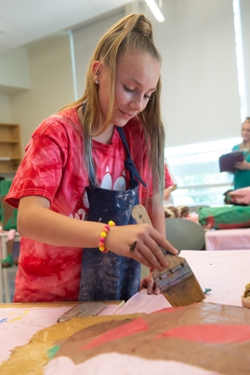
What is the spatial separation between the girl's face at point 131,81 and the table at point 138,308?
47cm

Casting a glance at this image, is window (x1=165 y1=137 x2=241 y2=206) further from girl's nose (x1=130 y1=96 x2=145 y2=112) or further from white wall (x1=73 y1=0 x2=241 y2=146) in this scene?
girl's nose (x1=130 y1=96 x2=145 y2=112)

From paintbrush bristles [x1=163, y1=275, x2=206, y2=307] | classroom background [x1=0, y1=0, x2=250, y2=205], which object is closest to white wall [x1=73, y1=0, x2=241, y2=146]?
classroom background [x1=0, y1=0, x2=250, y2=205]

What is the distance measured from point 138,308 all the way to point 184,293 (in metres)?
0.15

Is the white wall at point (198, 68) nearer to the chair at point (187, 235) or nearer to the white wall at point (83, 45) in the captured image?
the white wall at point (83, 45)

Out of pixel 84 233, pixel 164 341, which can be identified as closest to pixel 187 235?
pixel 84 233

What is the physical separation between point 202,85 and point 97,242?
377cm

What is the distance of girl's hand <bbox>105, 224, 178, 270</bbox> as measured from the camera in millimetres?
641

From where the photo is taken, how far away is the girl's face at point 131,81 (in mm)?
847

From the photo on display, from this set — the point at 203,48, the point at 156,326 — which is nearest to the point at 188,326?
the point at 156,326

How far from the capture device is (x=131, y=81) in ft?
2.78

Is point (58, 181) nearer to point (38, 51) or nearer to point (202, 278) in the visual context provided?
point (202, 278)

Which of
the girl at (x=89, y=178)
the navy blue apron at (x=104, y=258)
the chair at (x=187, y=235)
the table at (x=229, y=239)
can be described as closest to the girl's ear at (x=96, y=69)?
the girl at (x=89, y=178)

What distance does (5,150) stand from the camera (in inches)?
227

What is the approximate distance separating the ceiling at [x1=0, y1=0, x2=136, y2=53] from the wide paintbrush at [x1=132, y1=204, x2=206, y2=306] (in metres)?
3.21
